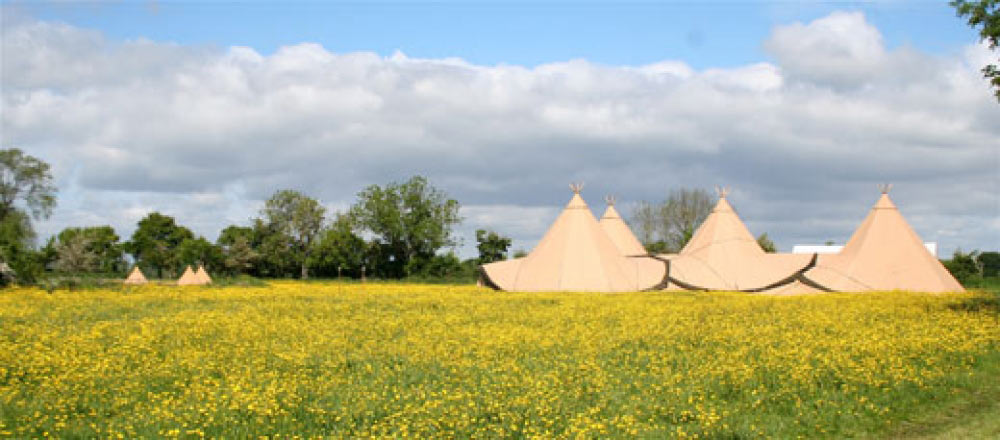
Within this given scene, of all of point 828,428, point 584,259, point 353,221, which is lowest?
point 828,428

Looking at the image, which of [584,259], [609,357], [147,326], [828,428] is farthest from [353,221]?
[828,428]

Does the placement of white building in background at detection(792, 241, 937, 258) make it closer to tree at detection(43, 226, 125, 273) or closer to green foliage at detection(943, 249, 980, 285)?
green foliage at detection(943, 249, 980, 285)

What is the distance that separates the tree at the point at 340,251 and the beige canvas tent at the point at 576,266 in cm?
2761

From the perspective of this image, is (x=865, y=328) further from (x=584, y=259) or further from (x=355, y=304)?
(x=584, y=259)

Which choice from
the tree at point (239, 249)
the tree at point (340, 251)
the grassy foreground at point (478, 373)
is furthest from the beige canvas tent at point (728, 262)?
the tree at point (239, 249)

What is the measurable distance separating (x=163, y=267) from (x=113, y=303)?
182ft

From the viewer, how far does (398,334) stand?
63.3ft

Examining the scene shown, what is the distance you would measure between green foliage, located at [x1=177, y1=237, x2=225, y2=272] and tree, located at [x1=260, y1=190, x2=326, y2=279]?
187 inches

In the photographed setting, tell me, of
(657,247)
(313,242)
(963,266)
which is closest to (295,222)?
(313,242)

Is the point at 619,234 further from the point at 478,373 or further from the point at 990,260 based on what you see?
the point at 990,260

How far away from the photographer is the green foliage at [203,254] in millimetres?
69500

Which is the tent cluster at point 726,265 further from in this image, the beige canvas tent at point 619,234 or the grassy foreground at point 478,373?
the grassy foreground at point 478,373

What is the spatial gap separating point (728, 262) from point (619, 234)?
8.37 m

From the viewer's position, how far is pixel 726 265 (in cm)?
4200
